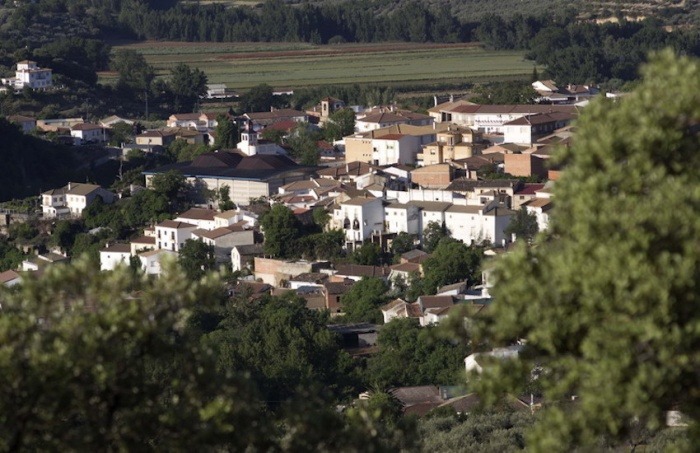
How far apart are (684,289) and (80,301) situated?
1.95m

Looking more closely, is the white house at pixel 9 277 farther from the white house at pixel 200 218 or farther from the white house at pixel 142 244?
the white house at pixel 200 218

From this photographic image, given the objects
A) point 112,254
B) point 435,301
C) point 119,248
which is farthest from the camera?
point 119,248

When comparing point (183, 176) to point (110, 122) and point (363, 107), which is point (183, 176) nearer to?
point (110, 122)

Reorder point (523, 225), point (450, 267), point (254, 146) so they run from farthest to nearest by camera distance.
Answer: point (254, 146) < point (523, 225) < point (450, 267)

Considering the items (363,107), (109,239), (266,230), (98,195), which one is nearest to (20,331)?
(266,230)

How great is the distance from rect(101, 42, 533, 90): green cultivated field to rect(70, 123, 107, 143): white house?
28.7 ft

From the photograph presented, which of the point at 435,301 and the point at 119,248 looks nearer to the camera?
the point at 435,301

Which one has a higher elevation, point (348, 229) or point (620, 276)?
point (620, 276)

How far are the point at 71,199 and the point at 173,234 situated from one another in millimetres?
3366

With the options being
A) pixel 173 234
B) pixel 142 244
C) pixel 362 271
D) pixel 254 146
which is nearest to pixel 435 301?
pixel 362 271

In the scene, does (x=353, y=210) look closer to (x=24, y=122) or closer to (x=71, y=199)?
(x=71, y=199)

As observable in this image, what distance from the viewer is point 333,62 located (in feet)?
164

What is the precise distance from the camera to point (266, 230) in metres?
22.2

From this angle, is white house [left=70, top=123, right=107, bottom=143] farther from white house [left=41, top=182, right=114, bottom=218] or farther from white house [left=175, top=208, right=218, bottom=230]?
white house [left=175, top=208, right=218, bottom=230]
